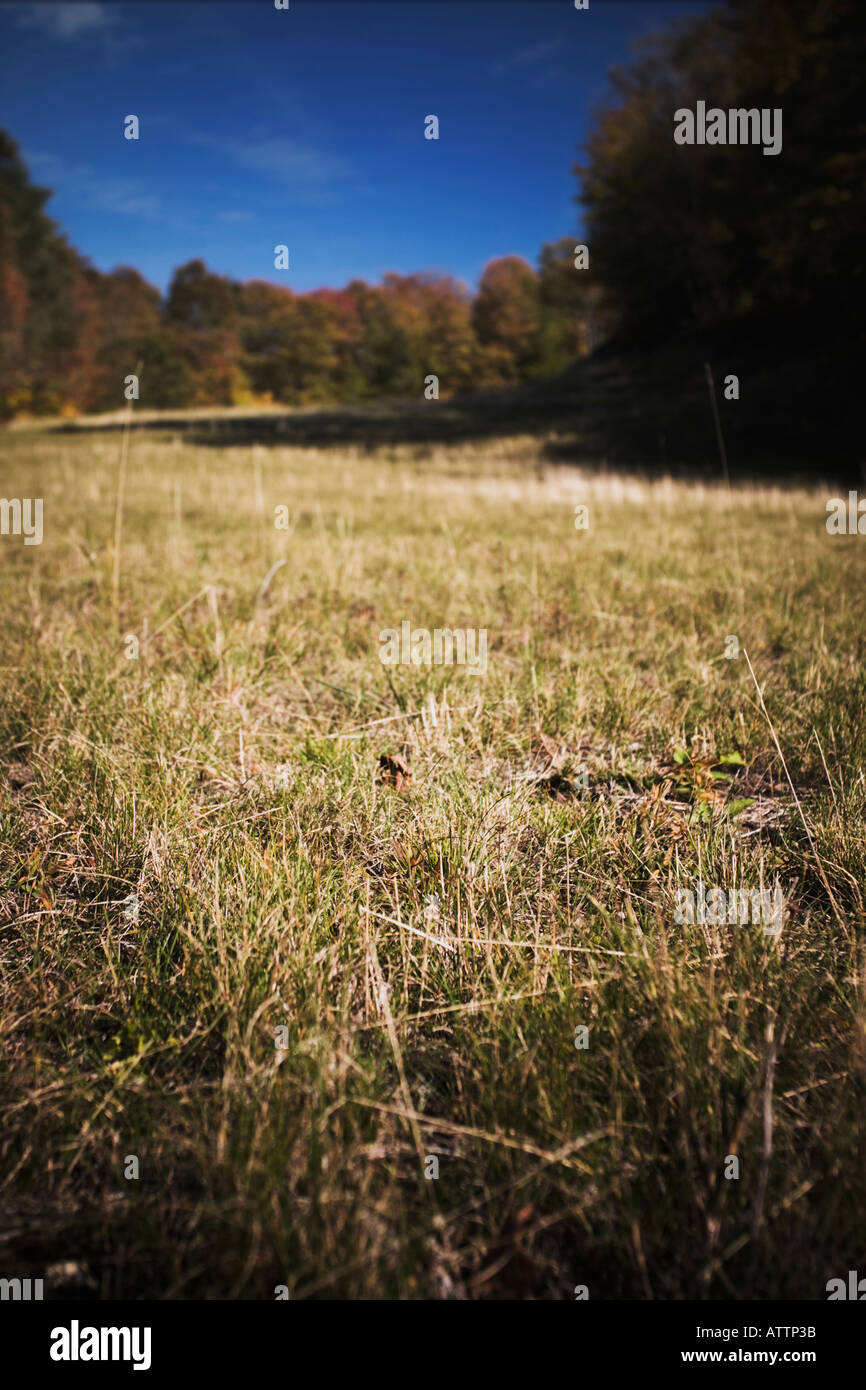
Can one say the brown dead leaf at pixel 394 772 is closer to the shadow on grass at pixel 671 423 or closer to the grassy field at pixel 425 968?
the grassy field at pixel 425 968

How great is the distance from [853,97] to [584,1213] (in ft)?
73.9

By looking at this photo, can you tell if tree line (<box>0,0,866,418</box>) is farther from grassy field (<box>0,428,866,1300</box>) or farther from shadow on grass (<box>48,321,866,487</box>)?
grassy field (<box>0,428,866,1300</box>)

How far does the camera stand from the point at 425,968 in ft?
3.96

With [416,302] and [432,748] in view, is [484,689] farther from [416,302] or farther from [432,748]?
[416,302]

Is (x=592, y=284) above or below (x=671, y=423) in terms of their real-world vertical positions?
above

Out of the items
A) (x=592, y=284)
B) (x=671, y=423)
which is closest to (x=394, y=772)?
(x=671, y=423)

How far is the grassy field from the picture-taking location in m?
0.83

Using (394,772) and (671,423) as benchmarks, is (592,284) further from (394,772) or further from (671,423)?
(394,772)

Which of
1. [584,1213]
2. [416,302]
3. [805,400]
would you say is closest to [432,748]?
[584,1213]

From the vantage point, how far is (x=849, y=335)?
18.6 metres

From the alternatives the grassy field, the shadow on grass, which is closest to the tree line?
the shadow on grass

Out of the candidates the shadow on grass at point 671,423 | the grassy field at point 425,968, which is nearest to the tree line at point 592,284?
the shadow on grass at point 671,423

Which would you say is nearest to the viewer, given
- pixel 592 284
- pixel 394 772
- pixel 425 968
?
pixel 425 968

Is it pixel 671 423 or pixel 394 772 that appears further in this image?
pixel 671 423
